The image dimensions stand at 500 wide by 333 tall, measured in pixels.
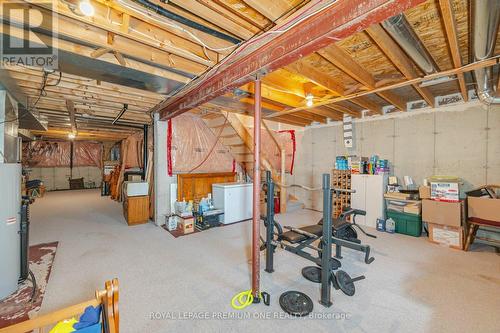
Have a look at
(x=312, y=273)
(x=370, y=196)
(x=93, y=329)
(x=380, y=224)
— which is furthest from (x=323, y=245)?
(x=370, y=196)

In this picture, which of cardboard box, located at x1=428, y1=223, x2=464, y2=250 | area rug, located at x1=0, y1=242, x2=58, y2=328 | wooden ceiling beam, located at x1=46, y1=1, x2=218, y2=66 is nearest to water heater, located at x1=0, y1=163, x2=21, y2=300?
area rug, located at x1=0, y1=242, x2=58, y2=328

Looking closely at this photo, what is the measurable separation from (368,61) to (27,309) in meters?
4.45

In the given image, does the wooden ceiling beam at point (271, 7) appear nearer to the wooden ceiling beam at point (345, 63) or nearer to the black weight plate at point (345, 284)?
the wooden ceiling beam at point (345, 63)

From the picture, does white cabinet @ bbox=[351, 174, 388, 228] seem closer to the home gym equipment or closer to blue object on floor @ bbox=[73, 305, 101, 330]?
the home gym equipment

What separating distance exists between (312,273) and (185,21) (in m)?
2.87

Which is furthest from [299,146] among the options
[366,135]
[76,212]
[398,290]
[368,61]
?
[76,212]

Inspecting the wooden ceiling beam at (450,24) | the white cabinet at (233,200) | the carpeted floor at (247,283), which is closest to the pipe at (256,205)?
the carpeted floor at (247,283)

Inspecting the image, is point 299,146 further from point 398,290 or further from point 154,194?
point 398,290

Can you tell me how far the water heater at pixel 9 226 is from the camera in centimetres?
199

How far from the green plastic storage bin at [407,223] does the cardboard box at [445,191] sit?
0.51 meters

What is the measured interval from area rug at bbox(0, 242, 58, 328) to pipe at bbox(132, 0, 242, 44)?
272 cm

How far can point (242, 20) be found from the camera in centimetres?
183

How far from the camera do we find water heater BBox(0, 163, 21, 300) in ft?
6.53

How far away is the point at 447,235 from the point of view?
340 centimetres
